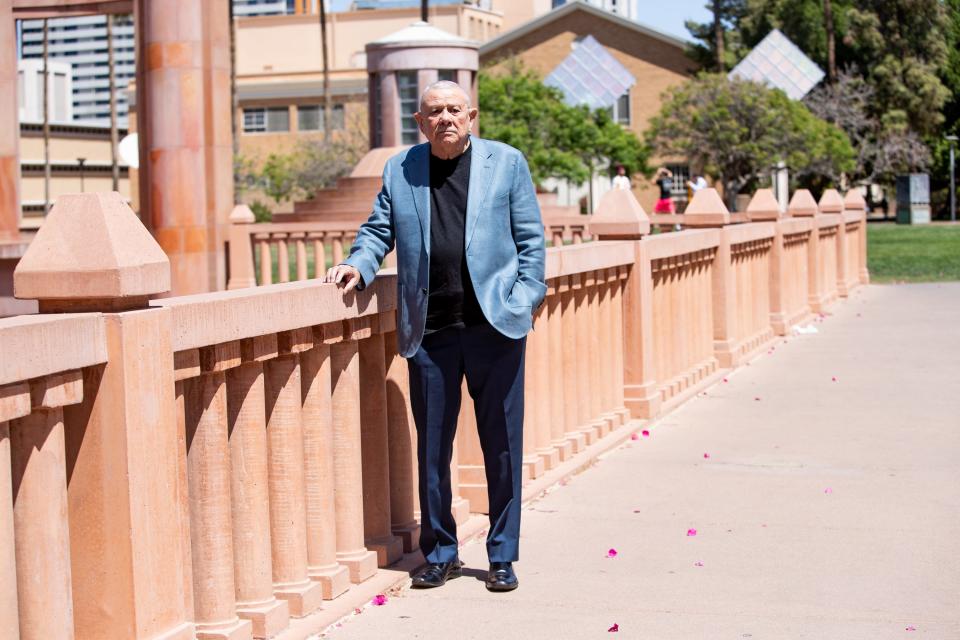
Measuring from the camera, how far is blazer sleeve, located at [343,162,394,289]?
19.7 feet

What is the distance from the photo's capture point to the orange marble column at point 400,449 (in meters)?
6.66

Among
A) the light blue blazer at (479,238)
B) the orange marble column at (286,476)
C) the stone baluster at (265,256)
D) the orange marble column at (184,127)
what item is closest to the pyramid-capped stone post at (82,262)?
the orange marble column at (286,476)

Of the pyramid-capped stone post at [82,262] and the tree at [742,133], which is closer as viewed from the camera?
the pyramid-capped stone post at [82,262]

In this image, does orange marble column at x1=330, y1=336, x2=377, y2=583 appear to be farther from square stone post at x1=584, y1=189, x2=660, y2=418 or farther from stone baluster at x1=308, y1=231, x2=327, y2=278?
stone baluster at x1=308, y1=231, x2=327, y2=278

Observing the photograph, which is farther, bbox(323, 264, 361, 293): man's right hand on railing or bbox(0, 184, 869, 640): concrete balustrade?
bbox(323, 264, 361, 293): man's right hand on railing

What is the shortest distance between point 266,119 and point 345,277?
74227 mm

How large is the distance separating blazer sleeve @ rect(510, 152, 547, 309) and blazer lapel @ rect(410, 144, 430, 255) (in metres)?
0.33

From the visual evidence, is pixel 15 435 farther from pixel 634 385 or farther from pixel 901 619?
pixel 634 385

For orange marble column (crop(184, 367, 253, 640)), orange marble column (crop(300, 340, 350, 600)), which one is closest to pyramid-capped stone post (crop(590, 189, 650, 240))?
orange marble column (crop(300, 340, 350, 600))

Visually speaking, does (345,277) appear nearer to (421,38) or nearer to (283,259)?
(283,259)

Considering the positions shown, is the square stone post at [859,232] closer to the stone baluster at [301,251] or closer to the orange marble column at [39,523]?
the stone baluster at [301,251]

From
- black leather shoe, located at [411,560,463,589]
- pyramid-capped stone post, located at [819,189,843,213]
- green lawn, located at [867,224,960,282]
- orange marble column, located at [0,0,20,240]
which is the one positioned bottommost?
black leather shoe, located at [411,560,463,589]

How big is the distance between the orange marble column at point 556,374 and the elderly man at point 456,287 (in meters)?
2.45

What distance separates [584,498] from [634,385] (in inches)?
107
